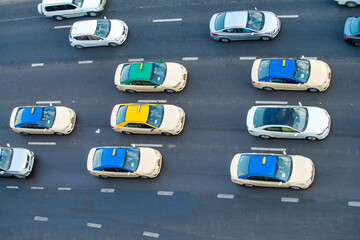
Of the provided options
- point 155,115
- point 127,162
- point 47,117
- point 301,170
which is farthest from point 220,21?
point 47,117

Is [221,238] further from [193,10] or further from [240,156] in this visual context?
[193,10]

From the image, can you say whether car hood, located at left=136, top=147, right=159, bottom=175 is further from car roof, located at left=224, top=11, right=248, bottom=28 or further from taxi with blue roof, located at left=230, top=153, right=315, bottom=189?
car roof, located at left=224, top=11, right=248, bottom=28

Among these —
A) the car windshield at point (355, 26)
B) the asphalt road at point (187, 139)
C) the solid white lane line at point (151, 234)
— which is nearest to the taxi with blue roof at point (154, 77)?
the asphalt road at point (187, 139)

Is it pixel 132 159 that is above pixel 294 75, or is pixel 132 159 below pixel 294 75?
below

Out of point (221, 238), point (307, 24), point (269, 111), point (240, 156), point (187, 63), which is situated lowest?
point (221, 238)

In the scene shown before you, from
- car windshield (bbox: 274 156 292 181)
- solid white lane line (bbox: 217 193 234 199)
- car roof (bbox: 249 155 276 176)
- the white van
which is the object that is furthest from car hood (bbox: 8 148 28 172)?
car windshield (bbox: 274 156 292 181)

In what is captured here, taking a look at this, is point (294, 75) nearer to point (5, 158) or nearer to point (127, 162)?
point (127, 162)

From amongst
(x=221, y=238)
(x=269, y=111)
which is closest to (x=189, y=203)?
(x=221, y=238)
